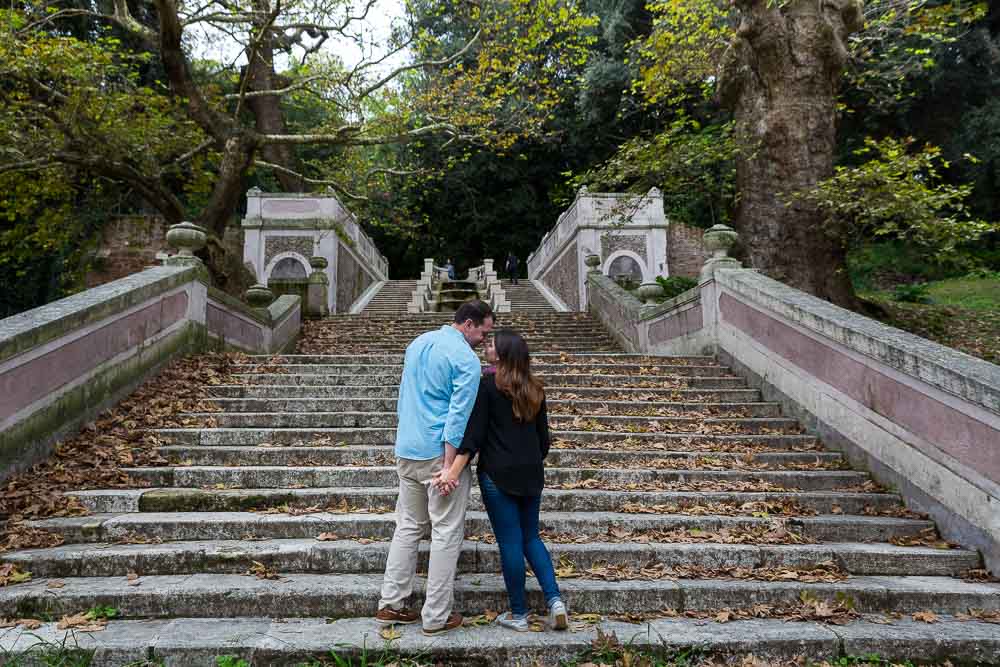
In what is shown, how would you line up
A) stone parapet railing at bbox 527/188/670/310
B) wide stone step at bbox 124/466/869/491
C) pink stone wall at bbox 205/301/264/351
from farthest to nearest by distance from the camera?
stone parapet railing at bbox 527/188/670/310 → pink stone wall at bbox 205/301/264/351 → wide stone step at bbox 124/466/869/491

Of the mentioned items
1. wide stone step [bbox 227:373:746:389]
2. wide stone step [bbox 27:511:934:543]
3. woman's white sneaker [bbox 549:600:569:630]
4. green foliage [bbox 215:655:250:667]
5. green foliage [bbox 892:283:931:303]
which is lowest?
green foliage [bbox 215:655:250:667]

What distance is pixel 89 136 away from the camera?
34.5 ft

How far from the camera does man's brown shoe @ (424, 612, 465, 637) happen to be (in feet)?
10.3

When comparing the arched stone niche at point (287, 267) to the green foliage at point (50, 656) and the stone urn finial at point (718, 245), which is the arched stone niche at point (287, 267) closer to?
the stone urn finial at point (718, 245)

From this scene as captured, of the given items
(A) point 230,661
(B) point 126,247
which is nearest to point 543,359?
(A) point 230,661

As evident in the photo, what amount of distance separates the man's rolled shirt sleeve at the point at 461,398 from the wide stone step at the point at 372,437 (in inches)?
108

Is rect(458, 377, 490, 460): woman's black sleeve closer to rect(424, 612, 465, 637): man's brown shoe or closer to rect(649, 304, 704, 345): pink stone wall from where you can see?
rect(424, 612, 465, 637): man's brown shoe

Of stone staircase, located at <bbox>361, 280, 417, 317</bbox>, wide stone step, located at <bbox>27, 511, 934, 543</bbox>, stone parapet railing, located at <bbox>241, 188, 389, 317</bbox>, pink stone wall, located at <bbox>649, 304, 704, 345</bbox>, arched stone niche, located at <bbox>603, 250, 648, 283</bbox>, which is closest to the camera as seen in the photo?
wide stone step, located at <bbox>27, 511, 934, 543</bbox>

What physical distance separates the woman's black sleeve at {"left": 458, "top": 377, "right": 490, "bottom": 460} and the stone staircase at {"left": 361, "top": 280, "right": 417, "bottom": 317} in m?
15.6

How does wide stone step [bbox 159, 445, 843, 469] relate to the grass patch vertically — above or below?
below

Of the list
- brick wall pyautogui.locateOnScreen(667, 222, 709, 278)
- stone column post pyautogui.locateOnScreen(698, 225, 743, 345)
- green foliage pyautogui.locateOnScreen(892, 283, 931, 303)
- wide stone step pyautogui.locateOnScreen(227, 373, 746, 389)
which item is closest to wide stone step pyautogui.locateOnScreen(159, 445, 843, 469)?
wide stone step pyautogui.locateOnScreen(227, 373, 746, 389)

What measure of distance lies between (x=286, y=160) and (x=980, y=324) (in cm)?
1773

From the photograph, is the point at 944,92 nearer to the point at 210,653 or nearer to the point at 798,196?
the point at 798,196

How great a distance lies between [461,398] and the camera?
3172mm
